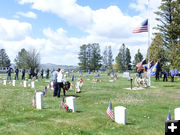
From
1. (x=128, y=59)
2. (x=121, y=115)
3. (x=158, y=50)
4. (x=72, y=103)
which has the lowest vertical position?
(x=121, y=115)

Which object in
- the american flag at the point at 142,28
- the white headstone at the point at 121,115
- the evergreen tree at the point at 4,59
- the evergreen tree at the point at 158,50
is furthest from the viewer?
the evergreen tree at the point at 4,59

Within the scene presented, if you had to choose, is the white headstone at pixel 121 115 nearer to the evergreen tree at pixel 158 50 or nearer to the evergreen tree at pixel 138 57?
the evergreen tree at pixel 158 50

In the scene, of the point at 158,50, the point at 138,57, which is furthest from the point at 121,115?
the point at 138,57

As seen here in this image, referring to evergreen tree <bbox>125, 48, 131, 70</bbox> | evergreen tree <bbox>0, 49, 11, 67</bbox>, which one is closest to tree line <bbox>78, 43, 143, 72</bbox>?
evergreen tree <bbox>125, 48, 131, 70</bbox>

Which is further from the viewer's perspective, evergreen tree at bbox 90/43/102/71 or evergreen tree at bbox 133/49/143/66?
evergreen tree at bbox 90/43/102/71

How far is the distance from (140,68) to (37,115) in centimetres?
1753

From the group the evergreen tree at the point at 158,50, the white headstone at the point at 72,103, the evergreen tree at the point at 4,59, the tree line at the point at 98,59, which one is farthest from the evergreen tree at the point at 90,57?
the white headstone at the point at 72,103

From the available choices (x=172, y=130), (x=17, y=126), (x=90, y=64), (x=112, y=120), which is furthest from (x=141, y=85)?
(x=90, y=64)

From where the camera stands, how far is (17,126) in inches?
285

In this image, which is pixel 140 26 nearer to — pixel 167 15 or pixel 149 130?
pixel 149 130

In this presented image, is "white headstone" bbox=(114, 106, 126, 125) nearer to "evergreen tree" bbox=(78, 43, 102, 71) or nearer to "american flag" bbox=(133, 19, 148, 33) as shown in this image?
"american flag" bbox=(133, 19, 148, 33)

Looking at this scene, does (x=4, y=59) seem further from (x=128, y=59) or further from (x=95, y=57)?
(x=128, y=59)

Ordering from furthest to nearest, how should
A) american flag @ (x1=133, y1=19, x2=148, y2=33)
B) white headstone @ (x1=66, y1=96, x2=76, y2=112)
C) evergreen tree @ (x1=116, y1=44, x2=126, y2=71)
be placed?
evergreen tree @ (x1=116, y1=44, x2=126, y2=71) → american flag @ (x1=133, y1=19, x2=148, y2=33) → white headstone @ (x1=66, y1=96, x2=76, y2=112)

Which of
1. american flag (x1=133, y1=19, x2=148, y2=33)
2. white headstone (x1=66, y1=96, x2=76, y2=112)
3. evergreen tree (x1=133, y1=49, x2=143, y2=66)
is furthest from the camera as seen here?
evergreen tree (x1=133, y1=49, x2=143, y2=66)
